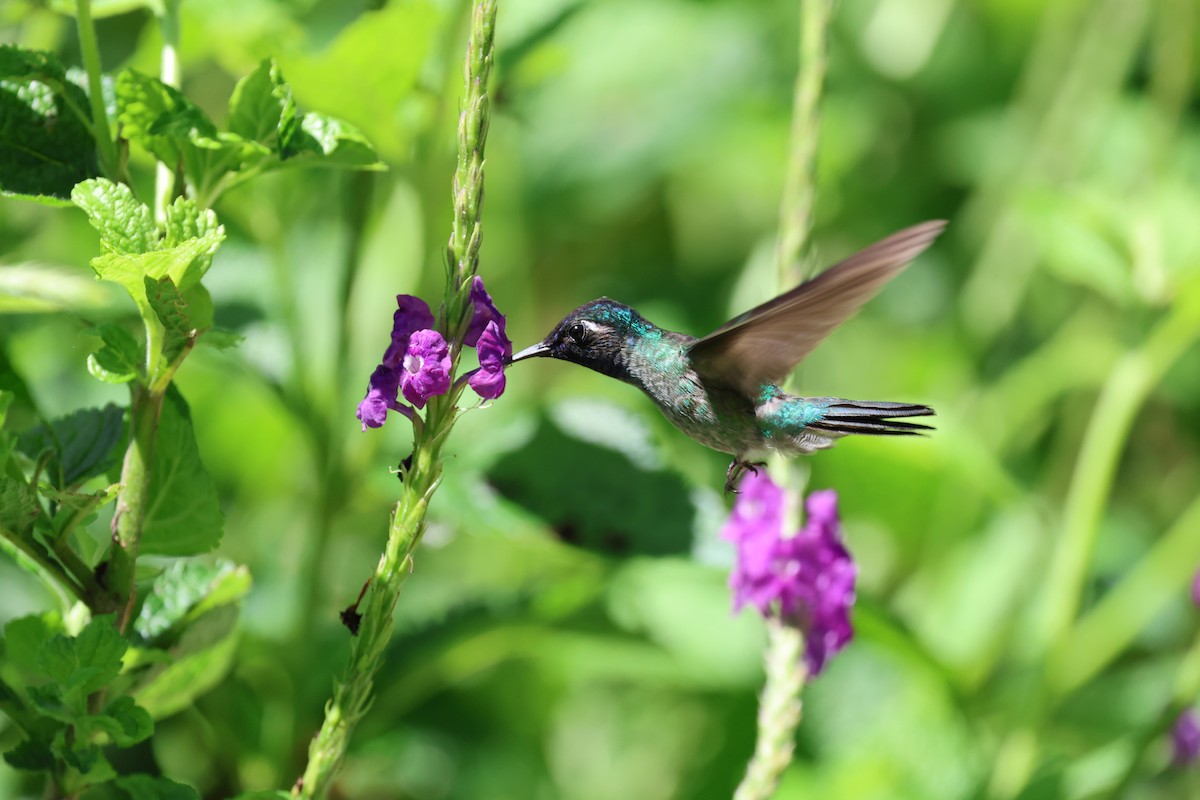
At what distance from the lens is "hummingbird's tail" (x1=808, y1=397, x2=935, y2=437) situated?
1.32m

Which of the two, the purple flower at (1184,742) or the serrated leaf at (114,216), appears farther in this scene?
the purple flower at (1184,742)

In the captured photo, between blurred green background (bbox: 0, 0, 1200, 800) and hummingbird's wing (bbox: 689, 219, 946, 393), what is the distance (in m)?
0.30

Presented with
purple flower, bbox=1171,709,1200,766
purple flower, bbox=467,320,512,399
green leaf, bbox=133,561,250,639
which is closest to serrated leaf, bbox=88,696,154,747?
green leaf, bbox=133,561,250,639

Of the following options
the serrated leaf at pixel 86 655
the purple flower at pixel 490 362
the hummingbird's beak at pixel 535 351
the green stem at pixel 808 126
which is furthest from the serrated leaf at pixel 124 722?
the green stem at pixel 808 126

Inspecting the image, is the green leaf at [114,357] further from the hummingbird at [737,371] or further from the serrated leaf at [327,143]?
the hummingbird at [737,371]

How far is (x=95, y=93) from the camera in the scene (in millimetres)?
1026

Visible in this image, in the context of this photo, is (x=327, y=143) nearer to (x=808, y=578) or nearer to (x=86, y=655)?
(x=86, y=655)

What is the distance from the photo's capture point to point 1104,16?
9.52ft

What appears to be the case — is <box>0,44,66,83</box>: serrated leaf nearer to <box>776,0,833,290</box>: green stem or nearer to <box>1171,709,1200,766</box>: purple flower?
<box>776,0,833,290</box>: green stem

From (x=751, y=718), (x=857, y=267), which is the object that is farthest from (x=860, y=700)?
(x=857, y=267)

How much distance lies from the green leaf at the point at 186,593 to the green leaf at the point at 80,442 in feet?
0.39

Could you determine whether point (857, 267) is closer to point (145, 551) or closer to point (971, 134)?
point (145, 551)

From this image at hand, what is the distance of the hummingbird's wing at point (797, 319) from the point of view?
1.14 m

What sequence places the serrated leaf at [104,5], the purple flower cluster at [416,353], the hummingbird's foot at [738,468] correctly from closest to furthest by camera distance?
the purple flower cluster at [416,353] → the serrated leaf at [104,5] → the hummingbird's foot at [738,468]
